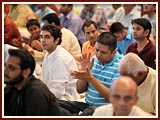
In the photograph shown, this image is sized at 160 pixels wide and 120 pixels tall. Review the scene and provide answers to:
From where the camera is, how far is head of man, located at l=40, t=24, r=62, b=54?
12.8ft

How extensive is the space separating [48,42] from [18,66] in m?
1.05

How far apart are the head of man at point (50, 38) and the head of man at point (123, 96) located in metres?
1.36

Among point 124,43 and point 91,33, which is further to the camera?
point 124,43

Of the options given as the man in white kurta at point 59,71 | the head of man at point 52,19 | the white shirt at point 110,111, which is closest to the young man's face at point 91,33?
the head of man at point 52,19

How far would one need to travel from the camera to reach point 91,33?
4.81 metres

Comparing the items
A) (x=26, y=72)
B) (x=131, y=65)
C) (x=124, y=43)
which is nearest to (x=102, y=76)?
(x=131, y=65)

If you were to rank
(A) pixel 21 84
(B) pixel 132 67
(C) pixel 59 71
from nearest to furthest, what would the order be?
(A) pixel 21 84 < (B) pixel 132 67 < (C) pixel 59 71

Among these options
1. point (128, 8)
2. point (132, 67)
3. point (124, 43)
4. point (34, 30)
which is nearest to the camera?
point (132, 67)

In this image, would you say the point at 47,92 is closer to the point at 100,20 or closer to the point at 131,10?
the point at 131,10

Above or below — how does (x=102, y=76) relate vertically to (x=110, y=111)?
above

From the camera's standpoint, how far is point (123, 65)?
10.3ft

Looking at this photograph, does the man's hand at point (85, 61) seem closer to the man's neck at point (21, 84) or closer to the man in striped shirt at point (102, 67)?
the man in striped shirt at point (102, 67)

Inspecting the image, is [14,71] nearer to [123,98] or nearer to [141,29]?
[123,98]

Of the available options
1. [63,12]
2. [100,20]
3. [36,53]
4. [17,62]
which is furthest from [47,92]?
[100,20]
